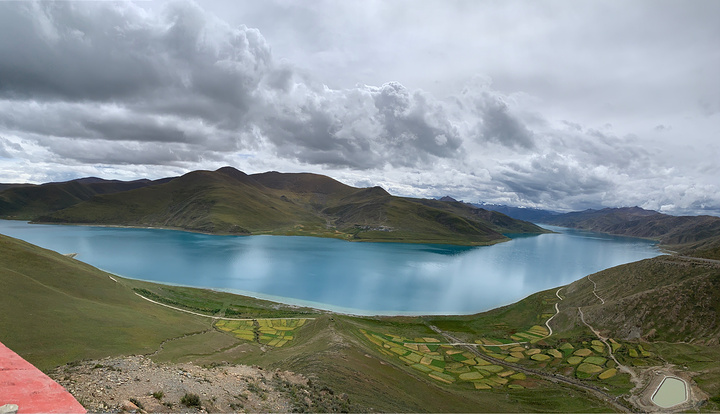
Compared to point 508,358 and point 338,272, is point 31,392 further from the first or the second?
point 338,272

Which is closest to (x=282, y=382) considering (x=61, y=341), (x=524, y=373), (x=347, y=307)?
(x=61, y=341)

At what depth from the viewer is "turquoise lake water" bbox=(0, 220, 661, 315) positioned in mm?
95875

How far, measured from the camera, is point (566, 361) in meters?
51.1

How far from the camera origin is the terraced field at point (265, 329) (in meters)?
54.9

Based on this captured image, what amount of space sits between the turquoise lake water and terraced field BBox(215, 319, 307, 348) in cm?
2166

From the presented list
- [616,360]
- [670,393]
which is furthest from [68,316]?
[616,360]

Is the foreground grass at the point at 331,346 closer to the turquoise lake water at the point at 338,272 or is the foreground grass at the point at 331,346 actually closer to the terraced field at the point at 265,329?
the terraced field at the point at 265,329

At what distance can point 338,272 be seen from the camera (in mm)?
130125

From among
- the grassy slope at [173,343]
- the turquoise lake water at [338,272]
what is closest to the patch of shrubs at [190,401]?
the grassy slope at [173,343]

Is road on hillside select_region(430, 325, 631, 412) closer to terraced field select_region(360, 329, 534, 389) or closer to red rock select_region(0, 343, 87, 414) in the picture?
terraced field select_region(360, 329, 534, 389)

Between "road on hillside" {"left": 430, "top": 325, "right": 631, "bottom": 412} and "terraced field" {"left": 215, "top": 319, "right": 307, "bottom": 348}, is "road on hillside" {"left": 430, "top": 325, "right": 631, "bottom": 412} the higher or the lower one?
the higher one

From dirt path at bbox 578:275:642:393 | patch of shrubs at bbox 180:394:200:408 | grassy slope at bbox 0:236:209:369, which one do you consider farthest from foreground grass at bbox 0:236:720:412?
patch of shrubs at bbox 180:394:200:408

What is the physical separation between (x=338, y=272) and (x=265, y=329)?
229 feet

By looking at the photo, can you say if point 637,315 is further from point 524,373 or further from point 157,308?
point 157,308
